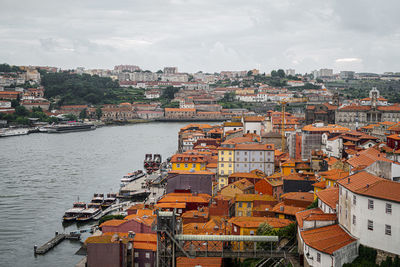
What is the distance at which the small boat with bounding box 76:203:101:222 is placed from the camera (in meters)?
17.2

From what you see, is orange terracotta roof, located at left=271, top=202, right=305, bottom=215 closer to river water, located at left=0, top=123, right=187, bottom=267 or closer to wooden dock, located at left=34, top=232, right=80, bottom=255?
river water, located at left=0, top=123, right=187, bottom=267

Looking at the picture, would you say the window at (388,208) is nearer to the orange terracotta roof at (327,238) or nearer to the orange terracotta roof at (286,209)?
the orange terracotta roof at (327,238)

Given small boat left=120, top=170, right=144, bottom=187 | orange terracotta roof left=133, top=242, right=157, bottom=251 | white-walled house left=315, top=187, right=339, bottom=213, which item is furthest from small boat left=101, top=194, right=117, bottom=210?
white-walled house left=315, top=187, right=339, bottom=213

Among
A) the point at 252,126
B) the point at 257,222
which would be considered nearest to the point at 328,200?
the point at 257,222

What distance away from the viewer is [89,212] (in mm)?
17516

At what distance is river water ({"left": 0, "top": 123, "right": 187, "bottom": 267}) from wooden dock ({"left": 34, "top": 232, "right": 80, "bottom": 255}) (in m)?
0.17

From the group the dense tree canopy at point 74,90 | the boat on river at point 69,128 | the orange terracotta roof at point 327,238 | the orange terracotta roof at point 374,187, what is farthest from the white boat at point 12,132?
the orange terracotta roof at point 374,187

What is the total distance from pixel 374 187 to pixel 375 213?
0.49 metres

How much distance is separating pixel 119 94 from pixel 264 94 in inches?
1061

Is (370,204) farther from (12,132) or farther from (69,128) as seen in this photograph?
(69,128)

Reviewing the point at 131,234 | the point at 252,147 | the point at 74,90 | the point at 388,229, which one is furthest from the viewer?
the point at 74,90

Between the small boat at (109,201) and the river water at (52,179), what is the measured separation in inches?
37.5

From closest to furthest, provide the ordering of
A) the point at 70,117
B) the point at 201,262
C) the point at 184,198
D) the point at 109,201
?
the point at 201,262 < the point at 184,198 < the point at 109,201 < the point at 70,117

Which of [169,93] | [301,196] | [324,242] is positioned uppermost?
[169,93]
